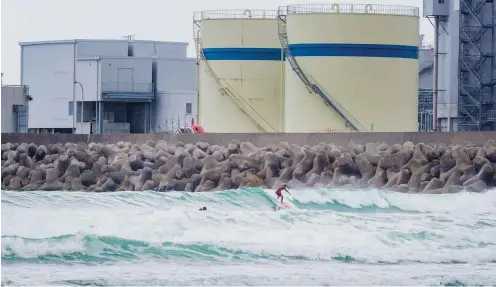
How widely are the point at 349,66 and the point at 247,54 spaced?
12.4 feet

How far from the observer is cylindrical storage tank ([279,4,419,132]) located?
35.3 meters

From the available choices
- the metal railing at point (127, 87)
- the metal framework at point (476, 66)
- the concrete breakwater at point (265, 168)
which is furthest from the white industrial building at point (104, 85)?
the concrete breakwater at point (265, 168)

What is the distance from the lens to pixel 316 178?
3041 cm

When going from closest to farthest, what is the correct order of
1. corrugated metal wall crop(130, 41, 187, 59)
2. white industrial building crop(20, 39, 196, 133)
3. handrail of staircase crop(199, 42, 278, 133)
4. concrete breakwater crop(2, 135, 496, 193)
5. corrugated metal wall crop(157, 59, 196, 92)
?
concrete breakwater crop(2, 135, 496, 193) → handrail of staircase crop(199, 42, 278, 133) → white industrial building crop(20, 39, 196, 133) → corrugated metal wall crop(157, 59, 196, 92) → corrugated metal wall crop(130, 41, 187, 59)

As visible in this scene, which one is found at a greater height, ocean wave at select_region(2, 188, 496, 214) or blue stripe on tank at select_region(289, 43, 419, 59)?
blue stripe on tank at select_region(289, 43, 419, 59)

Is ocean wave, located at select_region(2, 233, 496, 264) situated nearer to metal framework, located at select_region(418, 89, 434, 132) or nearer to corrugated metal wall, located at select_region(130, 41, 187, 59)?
metal framework, located at select_region(418, 89, 434, 132)

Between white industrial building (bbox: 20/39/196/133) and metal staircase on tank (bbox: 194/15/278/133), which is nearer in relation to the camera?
metal staircase on tank (bbox: 194/15/278/133)

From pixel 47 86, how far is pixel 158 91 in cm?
390

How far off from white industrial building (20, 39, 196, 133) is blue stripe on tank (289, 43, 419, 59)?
14552mm

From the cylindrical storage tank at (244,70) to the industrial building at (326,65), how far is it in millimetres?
27

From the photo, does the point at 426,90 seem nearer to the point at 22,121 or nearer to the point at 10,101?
the point at 22,121

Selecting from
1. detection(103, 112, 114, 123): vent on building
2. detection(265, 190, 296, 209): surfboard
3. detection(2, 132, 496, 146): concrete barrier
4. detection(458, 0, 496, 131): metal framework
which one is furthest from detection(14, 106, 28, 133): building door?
detection(265, 190, 296, 209): surfboard

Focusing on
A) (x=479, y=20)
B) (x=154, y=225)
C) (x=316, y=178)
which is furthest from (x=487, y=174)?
(x=479, y=20)

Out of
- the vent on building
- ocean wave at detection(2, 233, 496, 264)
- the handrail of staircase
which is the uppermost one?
the handrail of staircase
